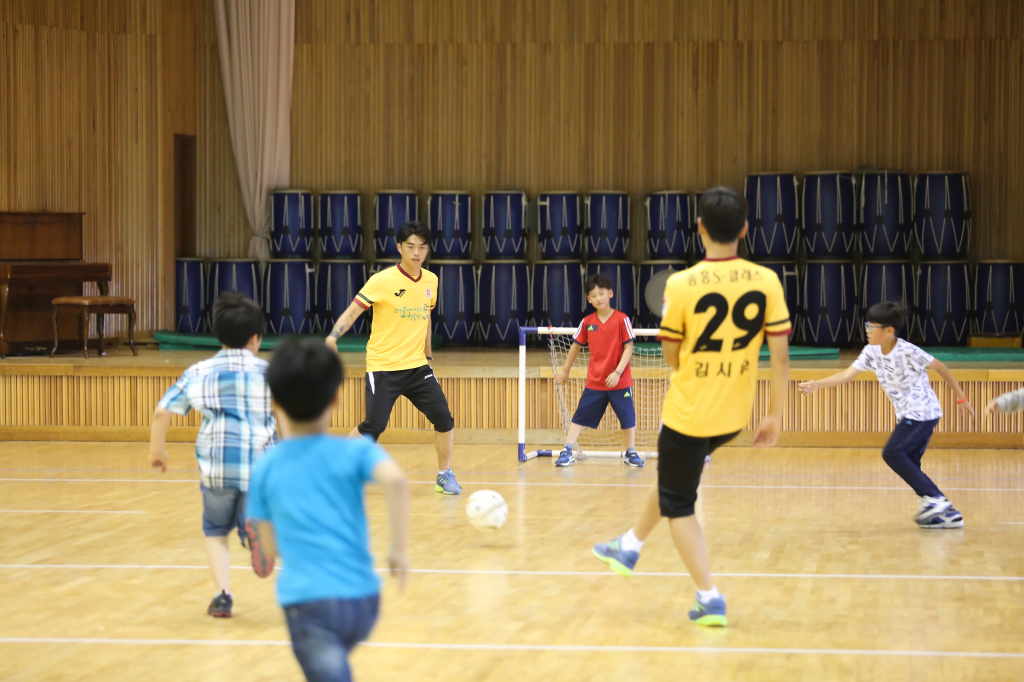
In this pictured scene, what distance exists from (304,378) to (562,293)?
10.1 metres

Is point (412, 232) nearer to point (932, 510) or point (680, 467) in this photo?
point (680, 467)

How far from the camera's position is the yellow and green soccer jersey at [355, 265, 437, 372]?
6.77 meters

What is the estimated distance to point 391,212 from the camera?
12.9 m

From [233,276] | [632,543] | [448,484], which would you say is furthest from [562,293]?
[632,543]

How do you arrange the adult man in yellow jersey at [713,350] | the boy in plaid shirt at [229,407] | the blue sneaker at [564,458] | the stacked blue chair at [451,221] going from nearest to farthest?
the adult man in yellow jersey at [713,350] < the boy in plaid shirt at [229,407] < the blue sneaker at [564,458] < the stacked blue chair at [451,221]

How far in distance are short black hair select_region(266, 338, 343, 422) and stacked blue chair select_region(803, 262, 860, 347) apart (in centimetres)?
1039

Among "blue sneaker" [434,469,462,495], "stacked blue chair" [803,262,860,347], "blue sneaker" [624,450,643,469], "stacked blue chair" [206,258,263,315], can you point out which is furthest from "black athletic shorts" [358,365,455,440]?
"stacked blue chair" [803,262,860,347]

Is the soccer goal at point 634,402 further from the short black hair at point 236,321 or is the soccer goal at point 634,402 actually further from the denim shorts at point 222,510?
the short black hair at point 236,321

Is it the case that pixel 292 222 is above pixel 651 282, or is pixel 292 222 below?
above

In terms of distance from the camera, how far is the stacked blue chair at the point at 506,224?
1277 cm

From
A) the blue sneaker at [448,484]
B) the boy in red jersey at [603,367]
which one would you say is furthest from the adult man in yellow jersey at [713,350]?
the boy in red jersey at [603,367]

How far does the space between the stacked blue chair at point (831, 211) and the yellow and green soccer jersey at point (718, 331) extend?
28.7 feet

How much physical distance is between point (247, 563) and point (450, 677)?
6.62 feet

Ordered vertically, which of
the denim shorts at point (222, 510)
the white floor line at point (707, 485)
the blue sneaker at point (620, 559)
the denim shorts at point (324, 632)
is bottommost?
the white floor line at point (707, 485)
